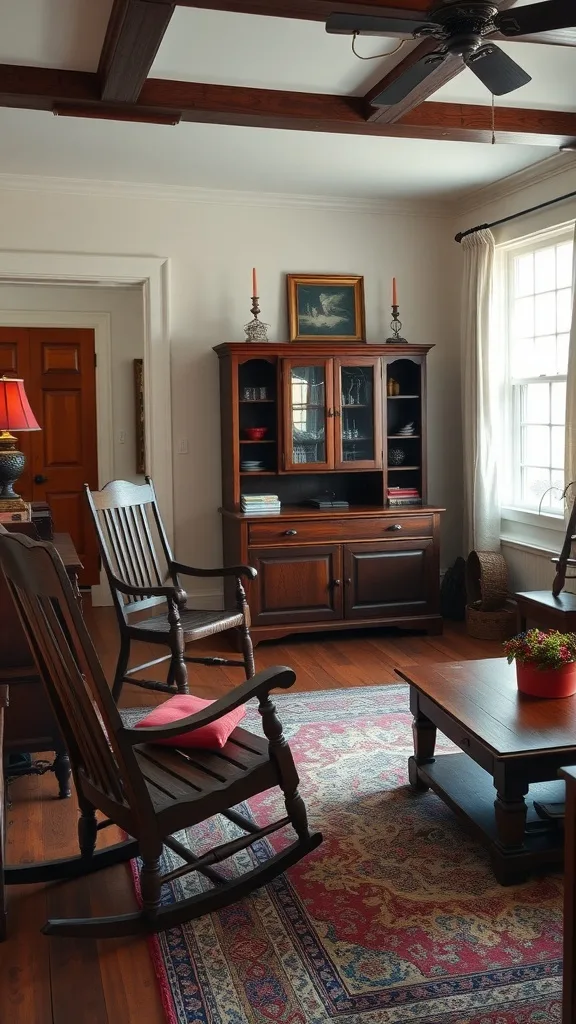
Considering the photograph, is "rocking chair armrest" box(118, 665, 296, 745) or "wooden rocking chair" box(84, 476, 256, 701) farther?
"wooden rocking chair" box(84, 476, 256, 701)

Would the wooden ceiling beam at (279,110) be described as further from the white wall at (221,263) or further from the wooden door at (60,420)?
the wooden door at (60,420)

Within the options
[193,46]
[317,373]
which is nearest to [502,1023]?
[193,46]

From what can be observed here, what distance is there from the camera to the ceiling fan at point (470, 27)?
2408 millimetres

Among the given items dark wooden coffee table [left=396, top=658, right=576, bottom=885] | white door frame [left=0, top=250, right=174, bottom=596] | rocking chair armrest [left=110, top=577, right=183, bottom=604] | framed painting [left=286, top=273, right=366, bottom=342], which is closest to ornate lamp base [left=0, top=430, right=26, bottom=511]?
rocking chair armrest [left=110, top=577, right=183, bottom=604]

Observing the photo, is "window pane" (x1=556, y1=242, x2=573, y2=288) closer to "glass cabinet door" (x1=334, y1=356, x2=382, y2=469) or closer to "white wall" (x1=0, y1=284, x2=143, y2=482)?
"glass cabinet door" (x1=334, y1=356, x2=382, y2=469)

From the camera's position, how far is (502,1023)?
1.93 metres

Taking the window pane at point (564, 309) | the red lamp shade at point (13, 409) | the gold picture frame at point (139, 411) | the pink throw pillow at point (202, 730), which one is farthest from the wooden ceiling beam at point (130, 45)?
the gold picture frame at point (139, 411)

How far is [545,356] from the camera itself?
5.19 metres

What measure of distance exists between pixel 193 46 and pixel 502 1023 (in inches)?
125

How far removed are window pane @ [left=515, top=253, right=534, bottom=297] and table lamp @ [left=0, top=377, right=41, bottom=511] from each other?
3031mm

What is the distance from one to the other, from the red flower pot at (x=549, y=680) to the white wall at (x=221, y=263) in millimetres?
3069

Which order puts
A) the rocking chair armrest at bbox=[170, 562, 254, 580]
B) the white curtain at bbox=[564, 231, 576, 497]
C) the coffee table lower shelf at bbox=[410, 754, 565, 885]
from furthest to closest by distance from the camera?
the white curtain at bbox=[564, 231, 576, 497] < the rocking chair armrest at bbox=[170, 562, 254, 580] < the coffee table lower shelf at bbox=[410, 754, 565, 885]

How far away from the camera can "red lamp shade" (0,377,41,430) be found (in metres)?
3.67

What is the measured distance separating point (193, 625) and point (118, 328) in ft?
11.5
